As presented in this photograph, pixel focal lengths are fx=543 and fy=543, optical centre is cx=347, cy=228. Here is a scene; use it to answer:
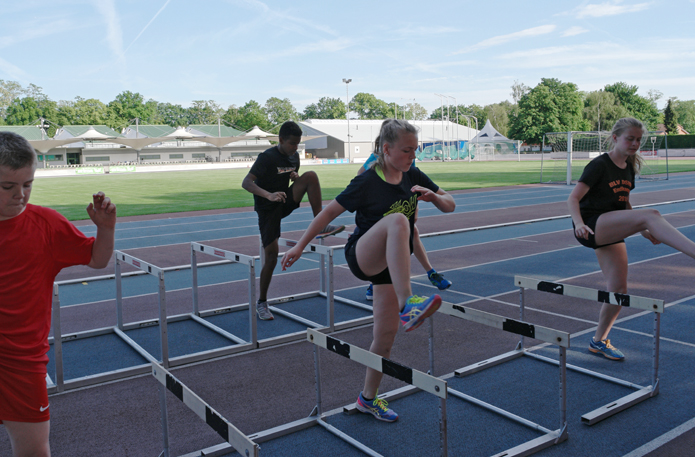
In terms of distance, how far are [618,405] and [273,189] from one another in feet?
13.1

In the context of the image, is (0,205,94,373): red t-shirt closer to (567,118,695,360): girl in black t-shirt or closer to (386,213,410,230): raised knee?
(386,213,410,230): raised knee

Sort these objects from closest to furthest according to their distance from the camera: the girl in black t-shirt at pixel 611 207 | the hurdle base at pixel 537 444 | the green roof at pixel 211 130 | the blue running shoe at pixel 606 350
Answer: the hurdle base at pixel 537 444 → the girl in black t-shirt at pixel 611 207 → the blue running shoe at pixel 606 350 → the green roof at pixel 211 130

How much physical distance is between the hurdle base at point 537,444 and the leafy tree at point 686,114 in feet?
399

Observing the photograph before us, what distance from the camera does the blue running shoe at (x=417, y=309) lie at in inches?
117

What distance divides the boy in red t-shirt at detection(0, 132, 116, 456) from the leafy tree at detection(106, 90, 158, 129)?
102 meters

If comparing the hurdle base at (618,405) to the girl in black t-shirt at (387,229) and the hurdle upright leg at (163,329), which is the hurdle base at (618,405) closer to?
the girl in black t-shirt at (387,229)

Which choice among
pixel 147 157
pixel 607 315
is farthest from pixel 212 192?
pixel 147 157

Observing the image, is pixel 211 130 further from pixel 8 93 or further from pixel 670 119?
pixel 670 119

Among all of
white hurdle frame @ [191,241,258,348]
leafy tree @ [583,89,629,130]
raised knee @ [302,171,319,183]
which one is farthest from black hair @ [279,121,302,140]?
leafy tree @ [583,89,629,130]

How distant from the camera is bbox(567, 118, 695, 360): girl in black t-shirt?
424 centimetres

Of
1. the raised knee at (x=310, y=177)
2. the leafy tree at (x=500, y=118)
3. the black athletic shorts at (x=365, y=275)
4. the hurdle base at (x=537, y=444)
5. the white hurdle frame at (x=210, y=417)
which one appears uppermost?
the leafy tree at (x=500, y=118)

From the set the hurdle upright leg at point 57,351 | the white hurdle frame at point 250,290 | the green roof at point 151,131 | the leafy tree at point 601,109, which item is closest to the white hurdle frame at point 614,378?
the white hurdle frame at point 250,290

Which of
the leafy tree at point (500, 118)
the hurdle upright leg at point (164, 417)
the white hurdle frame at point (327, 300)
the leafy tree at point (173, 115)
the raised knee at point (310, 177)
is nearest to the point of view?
the hurdle upright leg at point (164, 417)

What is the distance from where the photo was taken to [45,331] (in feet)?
7.34
